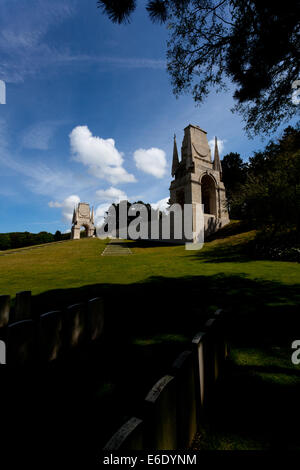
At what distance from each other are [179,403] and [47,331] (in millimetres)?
2246

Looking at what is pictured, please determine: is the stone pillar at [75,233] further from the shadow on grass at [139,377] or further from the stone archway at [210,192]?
the shadow on grass at [139,377]

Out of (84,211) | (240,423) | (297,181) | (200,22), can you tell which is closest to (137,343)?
(240,423)

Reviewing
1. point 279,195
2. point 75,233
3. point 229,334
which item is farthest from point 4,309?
point 75,233

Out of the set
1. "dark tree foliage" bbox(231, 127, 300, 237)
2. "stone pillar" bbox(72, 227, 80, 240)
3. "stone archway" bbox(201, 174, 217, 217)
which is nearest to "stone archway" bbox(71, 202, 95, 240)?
"stone pillar" bbox(72, 227, 80, 240)

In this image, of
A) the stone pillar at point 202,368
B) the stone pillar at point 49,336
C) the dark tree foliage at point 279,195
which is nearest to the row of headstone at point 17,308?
the stone pillar at point 49,336

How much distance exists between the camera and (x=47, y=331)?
9.45ft

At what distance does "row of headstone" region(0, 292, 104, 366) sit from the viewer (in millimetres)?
2574

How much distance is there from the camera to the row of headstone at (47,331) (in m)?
2.57

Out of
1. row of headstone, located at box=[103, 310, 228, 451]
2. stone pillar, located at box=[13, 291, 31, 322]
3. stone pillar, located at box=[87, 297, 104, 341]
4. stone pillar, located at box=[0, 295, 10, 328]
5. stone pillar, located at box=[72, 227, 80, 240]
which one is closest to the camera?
row of headstone, located at box=[103, 310, 228, 451]

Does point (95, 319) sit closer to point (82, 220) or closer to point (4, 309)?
point (4, 309)

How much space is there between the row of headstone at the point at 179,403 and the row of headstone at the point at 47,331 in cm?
221

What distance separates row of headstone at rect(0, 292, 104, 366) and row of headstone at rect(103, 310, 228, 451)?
2.21 metres

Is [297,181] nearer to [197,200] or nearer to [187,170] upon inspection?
[197,200]

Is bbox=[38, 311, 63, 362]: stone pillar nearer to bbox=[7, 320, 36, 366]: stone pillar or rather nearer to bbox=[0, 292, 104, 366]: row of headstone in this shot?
bbox=[0, 292, 104, 366]: row of headstone
